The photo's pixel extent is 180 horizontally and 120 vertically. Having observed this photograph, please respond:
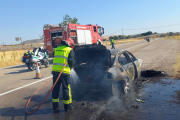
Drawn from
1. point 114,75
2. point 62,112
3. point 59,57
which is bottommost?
point 62,112

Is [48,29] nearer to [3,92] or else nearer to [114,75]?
[3,92]

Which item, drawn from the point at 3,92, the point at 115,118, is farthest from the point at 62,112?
the point at 3,92

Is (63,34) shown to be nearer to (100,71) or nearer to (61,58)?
(100,71)

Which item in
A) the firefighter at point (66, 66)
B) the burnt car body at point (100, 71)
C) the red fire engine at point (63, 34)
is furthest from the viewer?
the red fire engine at point (63, 34)

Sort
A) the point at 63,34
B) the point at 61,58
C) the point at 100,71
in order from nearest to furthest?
the point at 61,58
the point at 100,71
the point at 63,34

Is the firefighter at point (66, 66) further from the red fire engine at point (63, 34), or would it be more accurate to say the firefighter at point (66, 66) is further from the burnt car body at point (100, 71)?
the red fire engine at point (63, 34)

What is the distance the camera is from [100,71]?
568cm

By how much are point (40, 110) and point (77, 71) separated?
174cm

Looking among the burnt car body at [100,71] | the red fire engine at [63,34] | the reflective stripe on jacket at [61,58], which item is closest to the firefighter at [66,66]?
the reflective stripe on jacket at [61,58]

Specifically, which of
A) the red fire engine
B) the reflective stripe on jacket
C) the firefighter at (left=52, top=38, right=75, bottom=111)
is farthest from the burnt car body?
the red fire engine

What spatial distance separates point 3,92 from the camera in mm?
6887

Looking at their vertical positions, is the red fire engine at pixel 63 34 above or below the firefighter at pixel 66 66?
above

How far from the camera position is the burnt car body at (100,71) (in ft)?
16.9

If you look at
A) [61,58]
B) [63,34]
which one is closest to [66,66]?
[61,58]
